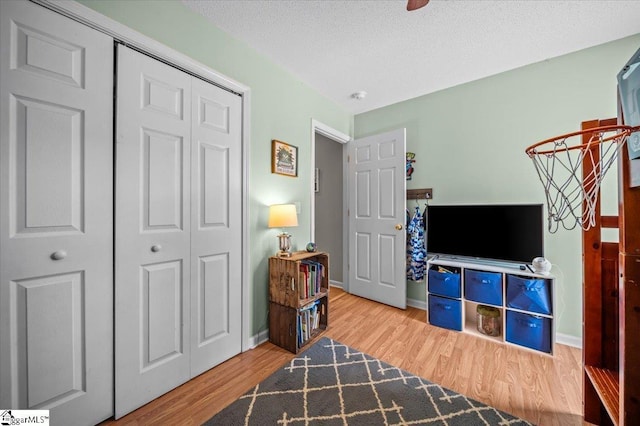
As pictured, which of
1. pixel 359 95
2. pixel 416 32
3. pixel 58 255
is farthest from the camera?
pixel 359 95

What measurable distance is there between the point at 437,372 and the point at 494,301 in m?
0.93

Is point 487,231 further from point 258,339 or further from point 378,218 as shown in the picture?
point 258,339

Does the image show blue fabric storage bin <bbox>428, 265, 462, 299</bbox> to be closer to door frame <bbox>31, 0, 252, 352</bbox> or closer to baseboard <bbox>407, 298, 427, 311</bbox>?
baseboard <bbox>407, 298, 427, 311</bbox>

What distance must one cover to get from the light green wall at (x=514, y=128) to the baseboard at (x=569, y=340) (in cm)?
4

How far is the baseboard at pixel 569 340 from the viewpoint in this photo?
215 cm

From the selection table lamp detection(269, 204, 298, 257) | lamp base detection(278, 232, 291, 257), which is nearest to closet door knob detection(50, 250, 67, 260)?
table lamp detection(269, 204, 298, 257)

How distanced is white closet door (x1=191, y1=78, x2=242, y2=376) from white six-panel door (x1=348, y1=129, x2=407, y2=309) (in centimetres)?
174

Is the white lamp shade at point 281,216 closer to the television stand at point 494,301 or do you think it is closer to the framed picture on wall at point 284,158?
the framed picture on wall at point 284,158

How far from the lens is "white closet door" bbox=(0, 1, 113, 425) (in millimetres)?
1088

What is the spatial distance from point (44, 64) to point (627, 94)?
103 inches

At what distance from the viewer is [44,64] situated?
45.8 inches

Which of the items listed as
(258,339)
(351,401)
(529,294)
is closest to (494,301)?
(529,294)

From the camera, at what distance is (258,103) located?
2166mm

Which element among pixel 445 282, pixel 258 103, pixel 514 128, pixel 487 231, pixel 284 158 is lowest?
pixel 445 282
